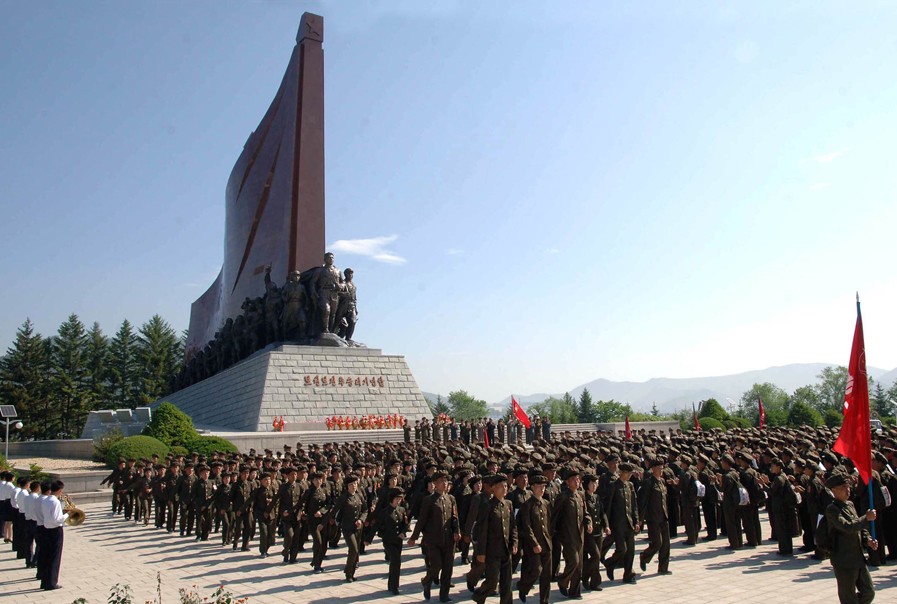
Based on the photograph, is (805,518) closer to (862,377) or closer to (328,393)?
(862,377)

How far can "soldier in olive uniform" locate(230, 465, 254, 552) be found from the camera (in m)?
11.2

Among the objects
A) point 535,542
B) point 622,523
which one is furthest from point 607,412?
point 535,542

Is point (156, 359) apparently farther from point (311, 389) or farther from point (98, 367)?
point (311, 389)

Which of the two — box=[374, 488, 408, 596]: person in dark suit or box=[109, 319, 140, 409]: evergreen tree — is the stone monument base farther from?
box=[109, 319, 140, 409]: evergreen tree

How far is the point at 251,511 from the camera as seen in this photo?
11922 millimetres

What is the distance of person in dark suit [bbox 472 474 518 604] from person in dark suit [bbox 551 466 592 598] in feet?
2.13

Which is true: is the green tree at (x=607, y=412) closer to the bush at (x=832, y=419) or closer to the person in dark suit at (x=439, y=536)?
the bush at (x=832, y=419)

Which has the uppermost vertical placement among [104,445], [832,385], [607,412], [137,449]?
[832,385]

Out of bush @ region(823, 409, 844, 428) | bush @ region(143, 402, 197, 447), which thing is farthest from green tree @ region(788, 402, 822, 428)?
bush @ region(143, 402, 197, 447)

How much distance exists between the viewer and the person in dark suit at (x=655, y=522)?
848 cm

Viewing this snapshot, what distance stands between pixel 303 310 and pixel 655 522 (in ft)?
82.4

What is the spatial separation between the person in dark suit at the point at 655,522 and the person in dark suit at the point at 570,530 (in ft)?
3.92

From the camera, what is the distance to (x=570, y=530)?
758cm

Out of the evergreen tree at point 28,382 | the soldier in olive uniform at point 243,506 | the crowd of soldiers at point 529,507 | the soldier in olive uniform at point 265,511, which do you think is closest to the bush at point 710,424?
the crowd of soldiers at point 529,507
